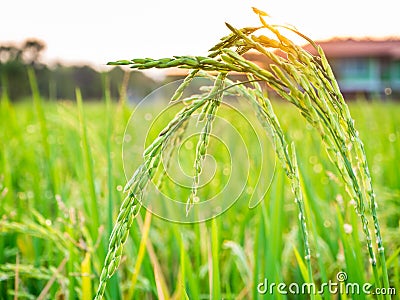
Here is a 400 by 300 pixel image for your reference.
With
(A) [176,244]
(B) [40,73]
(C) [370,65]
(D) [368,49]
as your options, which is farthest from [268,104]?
(C) [370,65]

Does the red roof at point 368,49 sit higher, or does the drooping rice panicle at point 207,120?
the red roof at point 368,49

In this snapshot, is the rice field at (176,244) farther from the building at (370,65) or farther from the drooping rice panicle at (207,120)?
the building at (370,65)

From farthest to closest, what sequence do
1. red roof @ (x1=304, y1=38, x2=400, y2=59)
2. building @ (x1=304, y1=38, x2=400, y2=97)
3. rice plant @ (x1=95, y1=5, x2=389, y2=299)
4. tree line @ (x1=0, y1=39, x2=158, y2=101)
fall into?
building @ (x1=304, y1=38, x2=400, y2=97) < red roof @ (x1=304, y1=38, x2=400, y2=59) < tree line @ (x1=0, y1=39, x2=158, y2=101) < rice plant @ (x1=95, y1=5, x2=389, y2=299)

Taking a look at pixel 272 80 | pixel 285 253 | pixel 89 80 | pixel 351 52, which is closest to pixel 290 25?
pixel 272 80

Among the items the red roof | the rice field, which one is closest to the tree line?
the red roof

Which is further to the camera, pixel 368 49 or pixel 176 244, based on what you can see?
pixel 368 49

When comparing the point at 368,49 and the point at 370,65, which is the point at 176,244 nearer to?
the point at 368,49

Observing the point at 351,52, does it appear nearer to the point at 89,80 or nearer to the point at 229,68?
the point at 89,80

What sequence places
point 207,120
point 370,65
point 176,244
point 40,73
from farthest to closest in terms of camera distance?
point 370,65
point 40,73
point 176,244
point 207,120

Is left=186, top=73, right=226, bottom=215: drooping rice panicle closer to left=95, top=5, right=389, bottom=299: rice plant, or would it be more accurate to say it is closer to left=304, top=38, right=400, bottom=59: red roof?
left=95, top=5, right=389, bottom=299: rice plant

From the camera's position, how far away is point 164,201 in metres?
1.54

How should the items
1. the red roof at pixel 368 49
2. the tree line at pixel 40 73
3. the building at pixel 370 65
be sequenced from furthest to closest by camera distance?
the building at pixel 370 65 → the red roof at pixel 368 49 → the tree line at pixel 40 73

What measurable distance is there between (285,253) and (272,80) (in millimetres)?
955

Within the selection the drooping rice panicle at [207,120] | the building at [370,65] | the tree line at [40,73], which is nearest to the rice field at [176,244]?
the drooping rice panicle at [207,120]
